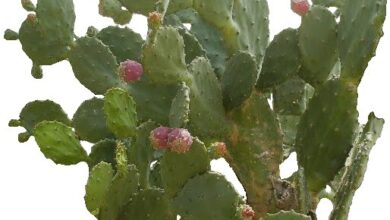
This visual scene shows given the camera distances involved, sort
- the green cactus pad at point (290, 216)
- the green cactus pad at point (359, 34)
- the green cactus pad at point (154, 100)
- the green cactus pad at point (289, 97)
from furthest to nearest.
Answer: the green cactus pad at point (289, 97), the green cactus pad at point (154, 100), the green cactus pad at point (359, 34), the green cactus pad at point (290, 216)

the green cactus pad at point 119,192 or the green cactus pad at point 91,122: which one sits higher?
the green cactus pad at point 91,122

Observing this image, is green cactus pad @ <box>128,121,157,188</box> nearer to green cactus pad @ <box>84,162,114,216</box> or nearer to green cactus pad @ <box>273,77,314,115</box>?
green cactus pad @ <box>84,162,114,216</box>

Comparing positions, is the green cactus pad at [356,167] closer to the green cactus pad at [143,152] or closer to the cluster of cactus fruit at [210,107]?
the cluster of cactus fruit at [210,107]

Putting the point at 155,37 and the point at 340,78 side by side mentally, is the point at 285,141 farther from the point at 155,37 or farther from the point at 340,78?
the point at 155,37

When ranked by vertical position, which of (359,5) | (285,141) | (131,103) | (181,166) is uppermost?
(359,5)

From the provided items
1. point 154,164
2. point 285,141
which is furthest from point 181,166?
point 285,141

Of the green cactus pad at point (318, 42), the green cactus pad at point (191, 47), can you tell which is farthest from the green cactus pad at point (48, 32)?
the green cactus pad at point (318, 42)
